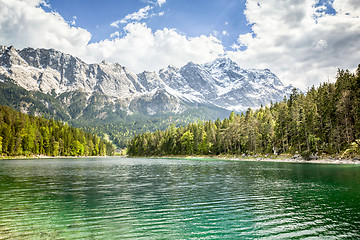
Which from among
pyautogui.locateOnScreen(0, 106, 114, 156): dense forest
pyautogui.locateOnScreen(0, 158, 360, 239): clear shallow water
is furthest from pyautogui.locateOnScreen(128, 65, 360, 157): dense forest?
pyautogui.locateOnScreen(0, 106, 114, 156): dense forest

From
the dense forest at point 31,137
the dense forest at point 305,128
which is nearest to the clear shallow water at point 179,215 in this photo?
the dense forest at point 305,128

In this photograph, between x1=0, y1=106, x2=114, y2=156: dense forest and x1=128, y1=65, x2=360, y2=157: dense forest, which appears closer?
x1=128, y1=65, x2=360, y2=157: dense forest

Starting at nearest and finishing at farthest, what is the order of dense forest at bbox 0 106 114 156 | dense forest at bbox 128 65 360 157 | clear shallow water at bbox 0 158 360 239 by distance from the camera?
clear shallow water at bbox 0 158 360 239 → dense forest at bbox 128 65 360 157 → dense forest at bbox 0 106 114 156

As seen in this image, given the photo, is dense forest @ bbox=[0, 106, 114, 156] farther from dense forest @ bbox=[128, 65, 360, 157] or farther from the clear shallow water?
the clear shallow water

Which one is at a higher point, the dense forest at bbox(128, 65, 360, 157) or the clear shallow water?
the dense forest at bbox(128, 65, 360, 157)

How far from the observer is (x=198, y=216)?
16328mm

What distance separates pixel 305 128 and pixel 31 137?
136839 millimetres

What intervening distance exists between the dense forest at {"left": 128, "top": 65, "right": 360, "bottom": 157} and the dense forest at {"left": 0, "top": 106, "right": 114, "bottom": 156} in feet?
319

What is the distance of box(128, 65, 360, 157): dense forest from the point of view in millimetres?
75938

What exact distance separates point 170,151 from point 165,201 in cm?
15298

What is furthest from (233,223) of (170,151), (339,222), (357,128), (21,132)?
(170,151)

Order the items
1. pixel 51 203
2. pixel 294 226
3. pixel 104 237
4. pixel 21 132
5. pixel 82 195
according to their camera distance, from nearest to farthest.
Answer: pixel 104 237 < pixel 294 226 < pixel 51 203 < pixel 82 195 < pixel 21 132

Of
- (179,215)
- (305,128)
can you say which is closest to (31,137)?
(305,128)

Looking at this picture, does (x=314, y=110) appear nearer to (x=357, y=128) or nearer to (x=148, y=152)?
(x=357, y=128)
